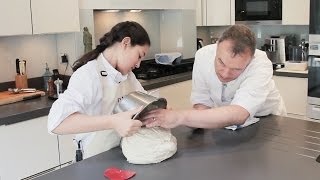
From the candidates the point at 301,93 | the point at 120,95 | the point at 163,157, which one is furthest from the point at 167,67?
the point at 163,157

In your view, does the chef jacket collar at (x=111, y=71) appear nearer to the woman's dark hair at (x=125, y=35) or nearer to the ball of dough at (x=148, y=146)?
the woman's dark hair at (x=125, y=35)

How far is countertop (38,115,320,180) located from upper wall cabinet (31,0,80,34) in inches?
53.4

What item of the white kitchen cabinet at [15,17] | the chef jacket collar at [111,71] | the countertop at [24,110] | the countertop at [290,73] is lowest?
the countertop at [24,110]

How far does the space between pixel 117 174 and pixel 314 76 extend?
237 cm

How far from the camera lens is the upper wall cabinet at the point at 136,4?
2801 millimetres

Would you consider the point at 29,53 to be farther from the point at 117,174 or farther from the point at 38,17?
the point at 117,174

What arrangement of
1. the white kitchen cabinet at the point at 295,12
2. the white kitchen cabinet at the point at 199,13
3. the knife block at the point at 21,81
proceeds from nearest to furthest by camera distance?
the knife block at the point at 21,81 → the white kitchen cabinet at the point at 295,12 → the white kitchen cabinet at the point at 199,13

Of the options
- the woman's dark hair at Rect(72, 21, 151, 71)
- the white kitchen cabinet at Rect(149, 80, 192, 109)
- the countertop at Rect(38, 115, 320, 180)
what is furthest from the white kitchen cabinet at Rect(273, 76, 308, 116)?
the woman's dark hair at Rect(72, 21, 151, 71)

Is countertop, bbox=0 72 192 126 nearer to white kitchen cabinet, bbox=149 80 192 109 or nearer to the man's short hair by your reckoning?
white kitchen cabinet, bbox=149 80 192 109

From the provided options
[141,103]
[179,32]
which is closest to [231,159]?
[141,103]

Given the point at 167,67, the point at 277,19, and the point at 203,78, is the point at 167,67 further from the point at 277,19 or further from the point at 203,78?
the point at 203,78

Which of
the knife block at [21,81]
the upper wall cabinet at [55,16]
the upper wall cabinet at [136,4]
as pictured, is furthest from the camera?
the upper wall cabinet at [136,4]

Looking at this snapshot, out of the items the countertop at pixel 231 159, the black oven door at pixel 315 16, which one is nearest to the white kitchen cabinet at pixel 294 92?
the black oven door at pixel 315 16

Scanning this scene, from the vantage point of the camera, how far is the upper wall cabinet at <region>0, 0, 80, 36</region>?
7.68ft
